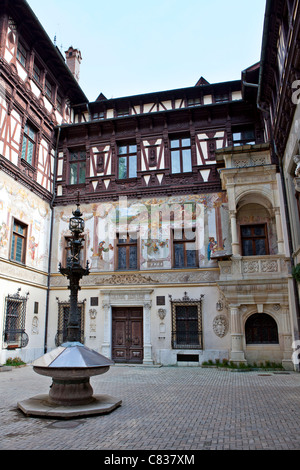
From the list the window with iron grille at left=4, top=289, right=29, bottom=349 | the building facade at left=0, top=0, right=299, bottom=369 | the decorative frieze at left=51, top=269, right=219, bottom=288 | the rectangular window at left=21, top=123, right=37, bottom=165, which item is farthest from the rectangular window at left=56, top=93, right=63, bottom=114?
the window with iron grille at left=4, top=289, right=29, bottom=349

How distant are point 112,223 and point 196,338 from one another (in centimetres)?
627

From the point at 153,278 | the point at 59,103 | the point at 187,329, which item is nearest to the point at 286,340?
the point at 187,329

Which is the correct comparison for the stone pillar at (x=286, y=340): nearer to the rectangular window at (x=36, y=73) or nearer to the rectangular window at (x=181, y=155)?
the rectangular window at (x=181, y=155)

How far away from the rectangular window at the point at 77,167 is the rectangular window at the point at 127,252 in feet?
12.5

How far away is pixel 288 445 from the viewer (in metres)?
4.89

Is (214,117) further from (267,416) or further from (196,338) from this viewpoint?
(267,416)

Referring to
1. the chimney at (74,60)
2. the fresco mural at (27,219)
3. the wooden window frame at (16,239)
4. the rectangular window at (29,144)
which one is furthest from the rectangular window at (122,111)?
the wooden window frame at (16,239)

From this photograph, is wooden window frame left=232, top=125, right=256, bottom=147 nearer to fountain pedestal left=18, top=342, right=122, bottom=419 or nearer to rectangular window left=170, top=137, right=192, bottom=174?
rectangular window left=170, top=137, right=192, bottom=174

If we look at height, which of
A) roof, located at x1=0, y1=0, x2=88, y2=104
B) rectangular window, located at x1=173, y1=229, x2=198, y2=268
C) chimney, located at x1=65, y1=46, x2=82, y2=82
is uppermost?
chimney, located at x1=65, y1=46, x2=82, y2=82

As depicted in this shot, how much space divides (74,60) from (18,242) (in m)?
12.4

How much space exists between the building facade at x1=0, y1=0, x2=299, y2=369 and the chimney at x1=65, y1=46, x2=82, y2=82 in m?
3.05

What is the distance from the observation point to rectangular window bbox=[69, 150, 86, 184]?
1858cm

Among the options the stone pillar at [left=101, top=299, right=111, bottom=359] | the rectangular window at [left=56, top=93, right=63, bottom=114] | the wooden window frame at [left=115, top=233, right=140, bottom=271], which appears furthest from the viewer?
the rectangular window at [left=56, top=93, right=63, bottom=114]

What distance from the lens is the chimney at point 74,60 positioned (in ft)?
71.9
